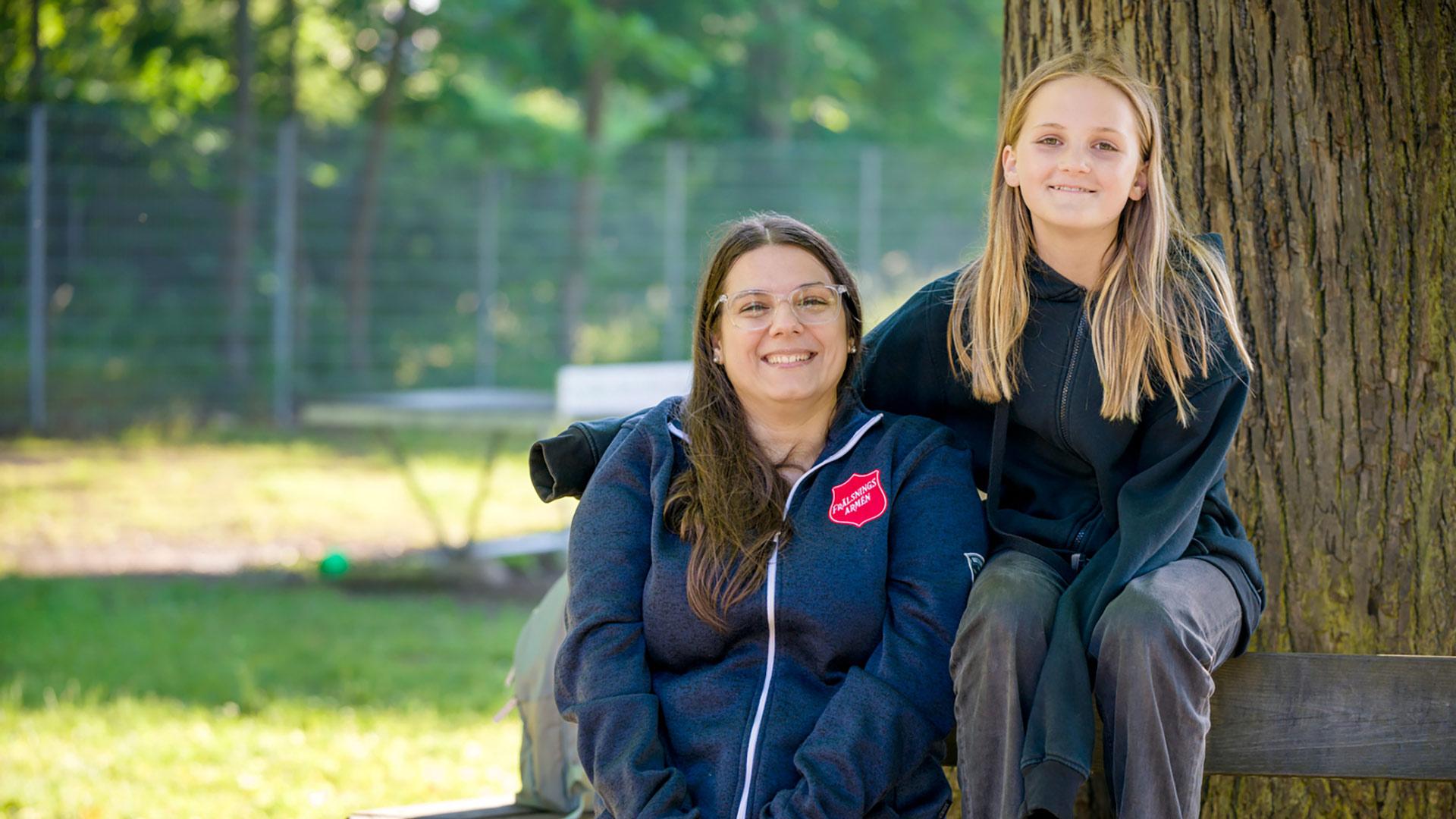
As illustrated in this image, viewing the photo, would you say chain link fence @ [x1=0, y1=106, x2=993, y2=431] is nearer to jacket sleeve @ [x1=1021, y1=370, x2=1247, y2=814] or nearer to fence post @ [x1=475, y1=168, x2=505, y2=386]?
fence post @ [x1=475, y1=168, x2=505, y2=386]

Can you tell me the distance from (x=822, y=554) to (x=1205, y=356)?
81 cm

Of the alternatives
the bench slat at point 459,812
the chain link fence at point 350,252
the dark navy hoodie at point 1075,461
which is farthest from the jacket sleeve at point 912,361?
the chain link fence at point 350,252

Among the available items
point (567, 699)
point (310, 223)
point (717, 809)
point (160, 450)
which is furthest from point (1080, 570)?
point (310, 223)

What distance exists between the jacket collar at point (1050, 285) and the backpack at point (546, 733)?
1.19 m

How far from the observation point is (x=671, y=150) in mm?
14883

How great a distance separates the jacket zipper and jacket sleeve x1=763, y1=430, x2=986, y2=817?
0.68 ft

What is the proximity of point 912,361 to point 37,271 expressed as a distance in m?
11.4

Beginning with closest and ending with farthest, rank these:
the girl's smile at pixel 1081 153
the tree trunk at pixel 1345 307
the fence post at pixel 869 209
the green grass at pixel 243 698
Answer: the girl's smile at pixel 1081 153, the tree trunk at pixel 1345 307, the green grass at pixel 243 698, the fence post at pixel 869 209

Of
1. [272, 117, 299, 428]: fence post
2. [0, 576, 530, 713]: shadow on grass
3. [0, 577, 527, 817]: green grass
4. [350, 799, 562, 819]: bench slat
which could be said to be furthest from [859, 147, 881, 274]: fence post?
[350, 799, 562, 819]: bench slat

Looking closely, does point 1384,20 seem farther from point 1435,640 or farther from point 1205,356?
point 1435,640

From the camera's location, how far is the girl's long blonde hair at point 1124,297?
275 cm

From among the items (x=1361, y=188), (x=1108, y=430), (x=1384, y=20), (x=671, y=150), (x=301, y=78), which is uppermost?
(x=301, y=78)

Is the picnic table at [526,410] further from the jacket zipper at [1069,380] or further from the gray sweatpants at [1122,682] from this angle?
the gray sweatpants at [1122,682]

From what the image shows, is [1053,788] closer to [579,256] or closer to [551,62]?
[579,256]
